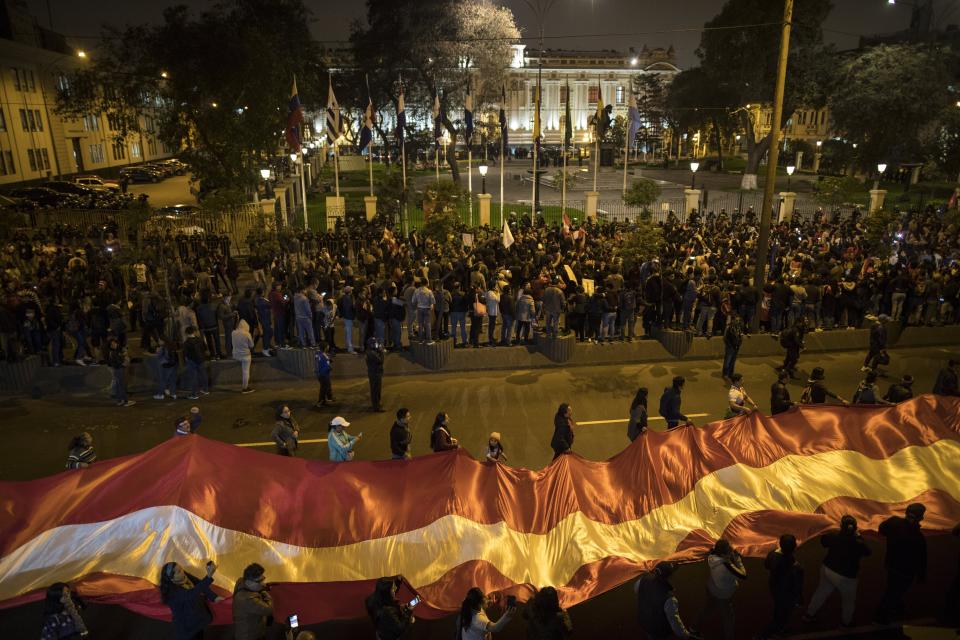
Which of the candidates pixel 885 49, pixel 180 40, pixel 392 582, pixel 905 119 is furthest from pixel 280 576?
pixel 885 49

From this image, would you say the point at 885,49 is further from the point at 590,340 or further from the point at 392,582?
the point at 392,582

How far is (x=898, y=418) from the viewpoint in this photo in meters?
8.97

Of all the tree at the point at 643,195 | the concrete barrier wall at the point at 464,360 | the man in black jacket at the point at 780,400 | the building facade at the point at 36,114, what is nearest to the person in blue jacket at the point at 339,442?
the concrete barrier wall at the point at 464,360

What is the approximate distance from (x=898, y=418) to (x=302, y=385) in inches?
433

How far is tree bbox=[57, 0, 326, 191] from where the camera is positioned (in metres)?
29.9

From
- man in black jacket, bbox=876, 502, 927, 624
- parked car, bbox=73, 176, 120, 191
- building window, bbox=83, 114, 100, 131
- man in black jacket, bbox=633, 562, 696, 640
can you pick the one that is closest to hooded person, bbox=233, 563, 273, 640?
man in black jacket, bbox=633, 562, 696, 640

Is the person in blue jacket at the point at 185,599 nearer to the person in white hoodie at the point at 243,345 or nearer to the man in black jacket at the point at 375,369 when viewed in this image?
the man in black jacket at the point at 375,369

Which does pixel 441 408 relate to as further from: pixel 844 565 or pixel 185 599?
pixel 844 565

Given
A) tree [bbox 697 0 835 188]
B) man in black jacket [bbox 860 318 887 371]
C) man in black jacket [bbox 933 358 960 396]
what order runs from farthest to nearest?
1. tree [bbox 697 0 835 188]
2. man in black jacket [bbox 860 318 887 371]
3. man in black jacket [bbox 933 358 960 396]

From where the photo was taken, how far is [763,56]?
50969mm

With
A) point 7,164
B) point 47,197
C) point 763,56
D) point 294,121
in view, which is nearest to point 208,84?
point 294,121

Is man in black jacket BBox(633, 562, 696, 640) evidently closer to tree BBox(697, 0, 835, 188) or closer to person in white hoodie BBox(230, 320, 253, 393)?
person in white hoodie BBox(230, 320, 253, 393)

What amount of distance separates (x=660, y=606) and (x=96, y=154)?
216 feet

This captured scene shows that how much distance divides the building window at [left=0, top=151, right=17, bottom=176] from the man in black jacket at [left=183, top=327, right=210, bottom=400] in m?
40.7
